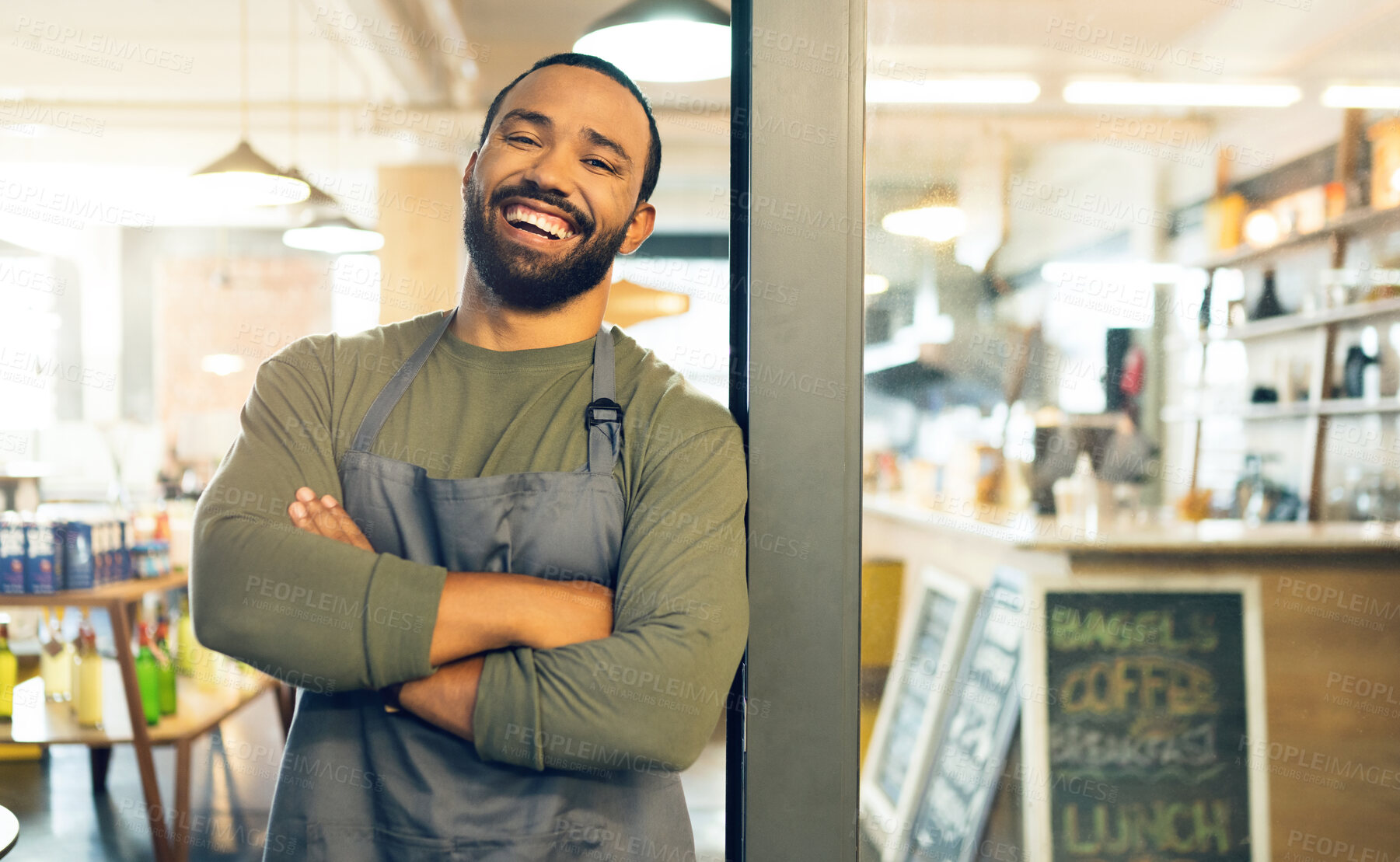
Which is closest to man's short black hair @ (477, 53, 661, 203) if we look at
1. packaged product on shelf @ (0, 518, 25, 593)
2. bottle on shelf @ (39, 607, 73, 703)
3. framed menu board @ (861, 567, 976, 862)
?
framed menu board @ (861, 567, 976, 862)

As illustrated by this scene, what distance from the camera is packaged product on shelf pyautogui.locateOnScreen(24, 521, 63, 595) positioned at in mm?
3141

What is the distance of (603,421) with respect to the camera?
1219mm

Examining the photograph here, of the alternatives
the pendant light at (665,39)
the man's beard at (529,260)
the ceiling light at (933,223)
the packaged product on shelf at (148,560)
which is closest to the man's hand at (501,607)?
the man's beard at (529,260)

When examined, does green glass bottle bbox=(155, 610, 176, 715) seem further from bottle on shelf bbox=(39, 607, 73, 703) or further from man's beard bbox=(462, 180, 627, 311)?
man's beard bbox=(462, 180, 627, 311)

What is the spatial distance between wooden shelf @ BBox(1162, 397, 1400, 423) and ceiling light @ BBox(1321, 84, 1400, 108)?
71 centimetres

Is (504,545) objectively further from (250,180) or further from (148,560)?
(148,560)

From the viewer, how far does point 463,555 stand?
1.20 metres

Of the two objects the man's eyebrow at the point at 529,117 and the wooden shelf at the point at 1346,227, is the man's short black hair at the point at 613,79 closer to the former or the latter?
the man's eyebrow at the point at 529,117

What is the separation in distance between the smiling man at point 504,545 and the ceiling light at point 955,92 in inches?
12.4

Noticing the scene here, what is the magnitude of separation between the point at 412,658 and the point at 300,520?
235mm

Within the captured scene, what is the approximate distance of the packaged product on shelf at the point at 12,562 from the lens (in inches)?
123

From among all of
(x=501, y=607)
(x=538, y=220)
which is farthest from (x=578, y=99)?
(x=501, y=607)

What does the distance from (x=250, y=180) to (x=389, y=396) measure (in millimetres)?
2484

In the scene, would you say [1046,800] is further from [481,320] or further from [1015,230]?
[481,320]
